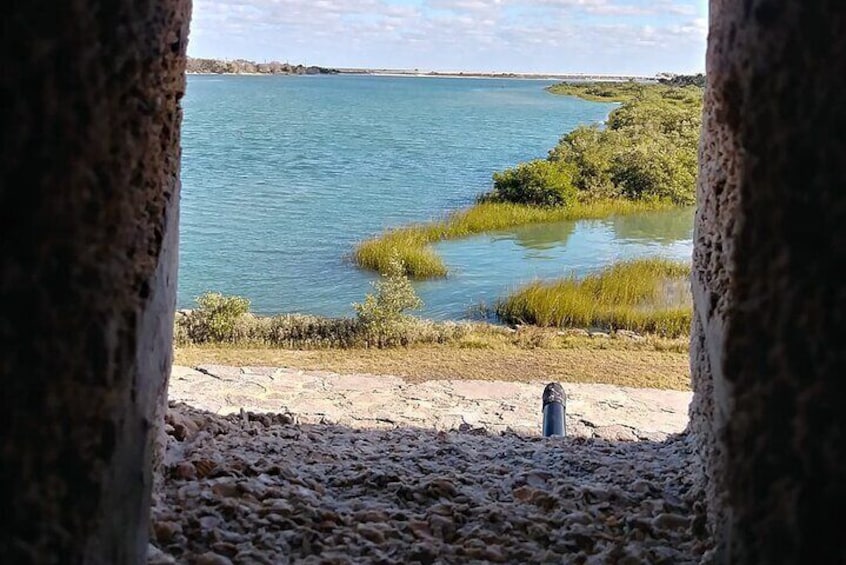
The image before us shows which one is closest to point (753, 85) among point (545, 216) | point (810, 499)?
point (810, 499)

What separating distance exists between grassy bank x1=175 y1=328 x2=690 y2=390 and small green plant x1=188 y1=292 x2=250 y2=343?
0.32 m

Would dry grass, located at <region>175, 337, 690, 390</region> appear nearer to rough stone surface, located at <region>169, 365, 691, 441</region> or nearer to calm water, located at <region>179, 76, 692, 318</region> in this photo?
rough stone surface, located at <region>169, 365, 691, 441</region>

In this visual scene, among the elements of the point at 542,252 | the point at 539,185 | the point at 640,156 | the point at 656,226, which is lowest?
the point at 542,252

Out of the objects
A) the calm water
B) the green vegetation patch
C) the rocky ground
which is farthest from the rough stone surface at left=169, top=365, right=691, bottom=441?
the green vegetation patch

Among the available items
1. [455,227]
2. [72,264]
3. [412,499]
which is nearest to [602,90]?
[455,227]

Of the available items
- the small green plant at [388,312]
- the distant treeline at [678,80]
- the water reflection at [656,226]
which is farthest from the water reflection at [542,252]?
the distant treeline at [678,80]

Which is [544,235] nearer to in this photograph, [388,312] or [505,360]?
[388,312]

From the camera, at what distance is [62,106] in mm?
879

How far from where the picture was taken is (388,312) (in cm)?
728

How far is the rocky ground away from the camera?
132 cm

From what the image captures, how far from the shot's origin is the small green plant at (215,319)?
7180 mm

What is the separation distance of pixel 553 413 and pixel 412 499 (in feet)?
5.26

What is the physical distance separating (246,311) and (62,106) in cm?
685

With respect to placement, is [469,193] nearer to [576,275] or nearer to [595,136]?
Result: [595,136]
